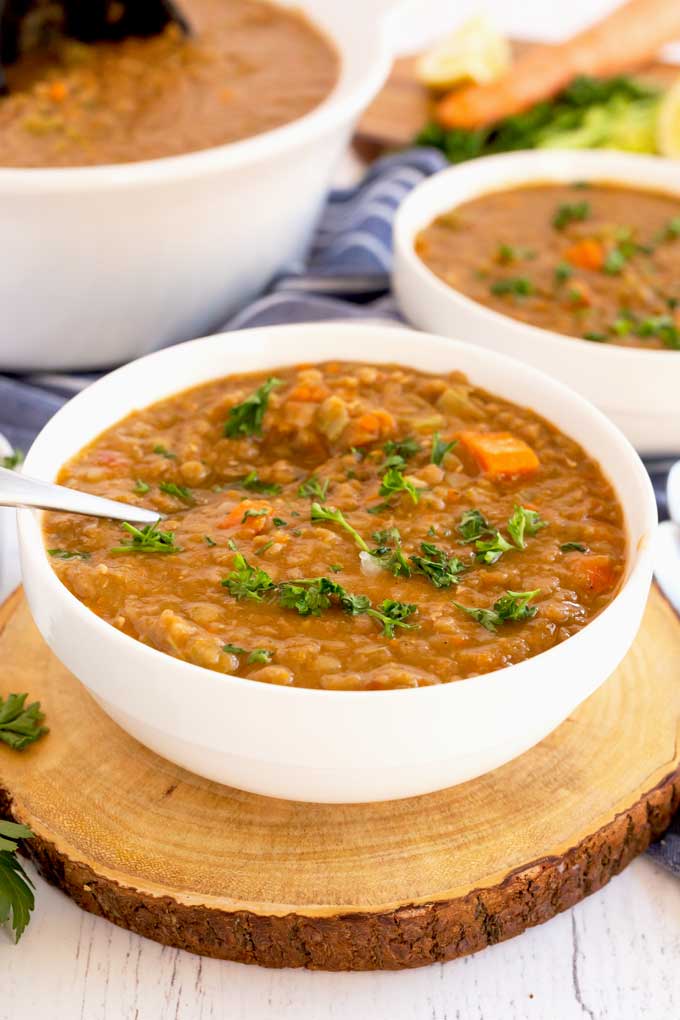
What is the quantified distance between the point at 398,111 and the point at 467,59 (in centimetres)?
43

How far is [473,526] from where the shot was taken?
9.99ft

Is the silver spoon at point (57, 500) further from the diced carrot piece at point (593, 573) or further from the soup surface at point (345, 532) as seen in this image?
the diced carrot piece at point (593, 573)

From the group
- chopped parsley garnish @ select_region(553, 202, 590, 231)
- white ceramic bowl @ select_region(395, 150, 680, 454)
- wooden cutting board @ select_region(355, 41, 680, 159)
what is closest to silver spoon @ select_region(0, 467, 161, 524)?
white ceramic bowl @ select_region(395, 150, 680, 454)

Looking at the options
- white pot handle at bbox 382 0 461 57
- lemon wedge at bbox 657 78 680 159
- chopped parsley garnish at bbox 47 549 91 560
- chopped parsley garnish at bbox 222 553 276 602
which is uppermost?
chopped parsley garnish at bbox 222 553 276 602

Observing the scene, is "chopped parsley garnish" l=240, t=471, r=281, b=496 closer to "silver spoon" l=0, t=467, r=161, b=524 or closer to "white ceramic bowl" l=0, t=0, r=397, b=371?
"silver spoon" l=0, t=467, r=161, b=524

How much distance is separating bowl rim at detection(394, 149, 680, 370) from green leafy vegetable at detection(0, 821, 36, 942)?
2.25m

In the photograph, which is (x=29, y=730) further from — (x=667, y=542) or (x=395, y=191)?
(x=395, y=191)

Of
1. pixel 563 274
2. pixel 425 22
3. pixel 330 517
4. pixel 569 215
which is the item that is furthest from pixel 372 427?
pixel 425 22

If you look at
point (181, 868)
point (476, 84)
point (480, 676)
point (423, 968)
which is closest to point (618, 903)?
point (423, 968)

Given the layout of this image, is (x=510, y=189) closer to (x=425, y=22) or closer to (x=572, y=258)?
(x=572, y=258)

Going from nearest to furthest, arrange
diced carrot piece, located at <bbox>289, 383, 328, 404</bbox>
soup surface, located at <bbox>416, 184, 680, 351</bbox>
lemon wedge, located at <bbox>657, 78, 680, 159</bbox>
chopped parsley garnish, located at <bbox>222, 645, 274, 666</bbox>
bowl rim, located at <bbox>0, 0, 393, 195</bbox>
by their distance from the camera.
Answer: chopped parsley garnish, located at <bbox>222, 645, 274, 666</bbox>
diced carrot piece, located at <bbox>289, 383, 328, 404</bbox>
bowl rim, located at <bbox>0, 0, 393, 195</bbox>
soup surface, located at <bbox>416, 184, 680, 351</bbox>
lemon wedge, located at <bbox>657, 78, 680, 159</bbox>

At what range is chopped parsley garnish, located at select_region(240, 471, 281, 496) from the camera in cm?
330

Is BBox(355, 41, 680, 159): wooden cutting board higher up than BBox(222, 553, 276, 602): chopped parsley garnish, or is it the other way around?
BBox(222, 553, 276, 602): chopped parsley garnish

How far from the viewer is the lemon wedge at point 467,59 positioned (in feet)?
21.9
